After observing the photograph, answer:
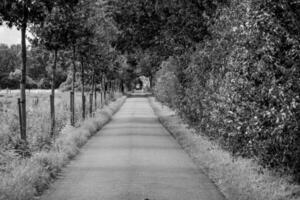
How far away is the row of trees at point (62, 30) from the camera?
1444 cm

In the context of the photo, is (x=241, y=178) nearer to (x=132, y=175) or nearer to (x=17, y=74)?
(x=132, y=175)

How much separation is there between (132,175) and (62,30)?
34.8ft

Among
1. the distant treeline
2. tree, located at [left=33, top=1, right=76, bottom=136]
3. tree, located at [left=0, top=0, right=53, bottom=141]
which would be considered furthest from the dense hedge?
the distant treeline

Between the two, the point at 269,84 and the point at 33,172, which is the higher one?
the point at 269,84

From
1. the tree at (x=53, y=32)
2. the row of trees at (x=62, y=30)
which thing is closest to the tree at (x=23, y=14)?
the row of trees at (x=62, y=30)

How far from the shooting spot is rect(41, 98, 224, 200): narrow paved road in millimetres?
10346

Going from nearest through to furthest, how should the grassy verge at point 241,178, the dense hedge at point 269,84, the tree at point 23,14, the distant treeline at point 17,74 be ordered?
the dense hedge at point 269,84, the grassy verge at point 241,178, the tree at point 23,14, the distant treeline at point 17,74

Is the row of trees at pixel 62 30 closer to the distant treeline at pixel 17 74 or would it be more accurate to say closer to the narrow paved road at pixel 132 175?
the narrow paved road at pixel 132 175

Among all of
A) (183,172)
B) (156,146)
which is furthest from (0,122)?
(183,172)

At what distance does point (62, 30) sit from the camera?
2183cm

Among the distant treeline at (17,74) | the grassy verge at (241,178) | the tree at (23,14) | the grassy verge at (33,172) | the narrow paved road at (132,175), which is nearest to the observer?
the grassy verge at (33,172)

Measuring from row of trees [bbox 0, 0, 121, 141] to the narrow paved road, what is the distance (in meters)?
2.17

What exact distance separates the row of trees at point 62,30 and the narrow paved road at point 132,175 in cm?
217

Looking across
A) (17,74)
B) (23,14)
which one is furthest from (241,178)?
(17,74)
